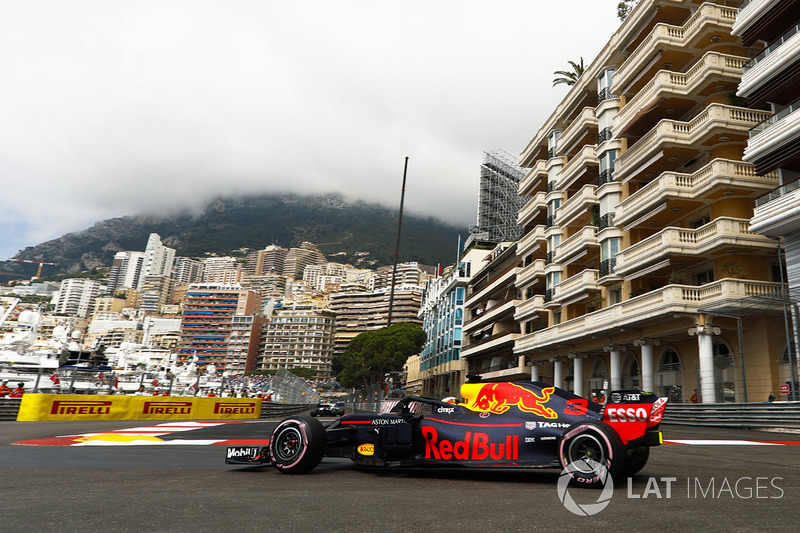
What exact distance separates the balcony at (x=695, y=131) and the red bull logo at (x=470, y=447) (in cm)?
2796

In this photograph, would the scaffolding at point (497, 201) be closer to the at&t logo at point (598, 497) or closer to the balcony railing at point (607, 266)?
the balcony railing at point (607, 266)

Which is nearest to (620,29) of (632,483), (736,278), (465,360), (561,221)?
(561,221)

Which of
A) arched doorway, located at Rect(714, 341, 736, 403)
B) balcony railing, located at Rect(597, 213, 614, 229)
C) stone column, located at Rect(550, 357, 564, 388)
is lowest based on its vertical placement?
arched doorway, located at Rect(714, 341, 736, 403)

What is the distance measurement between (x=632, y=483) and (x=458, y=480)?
2.05m

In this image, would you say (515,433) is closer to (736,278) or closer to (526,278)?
(736,278)

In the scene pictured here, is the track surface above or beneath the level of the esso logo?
beneath

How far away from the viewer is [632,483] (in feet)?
22.2

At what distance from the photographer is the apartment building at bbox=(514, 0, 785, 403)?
28.1 meters

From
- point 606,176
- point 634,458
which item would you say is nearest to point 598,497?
point 634,458

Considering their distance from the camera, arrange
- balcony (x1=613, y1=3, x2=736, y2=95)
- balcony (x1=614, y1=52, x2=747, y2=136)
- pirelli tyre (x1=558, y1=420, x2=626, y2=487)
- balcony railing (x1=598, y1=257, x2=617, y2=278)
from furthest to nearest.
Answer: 1. balcony railing (x1=598, y1=257, x2=617, y2=278)
2. balcony (x1=613, y1=3, x2=736, y2=95)
3. balcony (x1=614, y1=52, x2=747, y2=136)
4. pirelli tyre (x1=558, y1=420, x2=626, y2=487)

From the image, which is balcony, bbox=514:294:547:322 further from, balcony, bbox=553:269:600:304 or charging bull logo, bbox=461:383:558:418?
charging bull logo, bbox=461:383:558:418

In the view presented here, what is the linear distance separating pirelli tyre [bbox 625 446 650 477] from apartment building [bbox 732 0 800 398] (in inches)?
745

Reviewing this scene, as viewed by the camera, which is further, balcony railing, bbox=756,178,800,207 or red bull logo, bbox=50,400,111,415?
balcony railing, bbox=756,178,800,207

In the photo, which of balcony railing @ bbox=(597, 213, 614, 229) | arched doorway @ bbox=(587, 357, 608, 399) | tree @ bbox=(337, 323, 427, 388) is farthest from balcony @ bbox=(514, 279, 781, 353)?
tree @ bbox=(337, 323, 427, 388)
